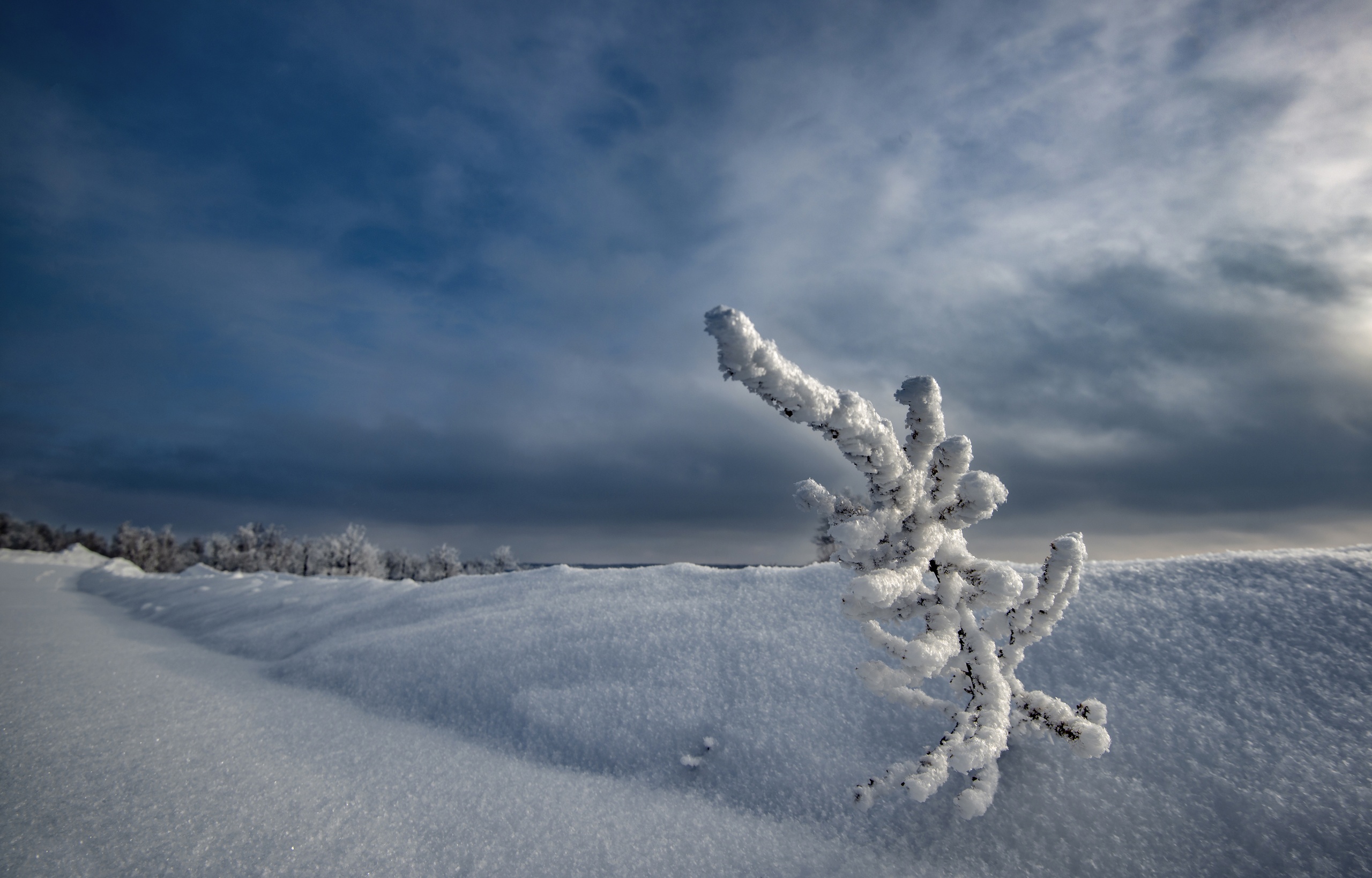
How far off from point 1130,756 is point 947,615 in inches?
39.6

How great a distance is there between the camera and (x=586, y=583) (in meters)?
4.02

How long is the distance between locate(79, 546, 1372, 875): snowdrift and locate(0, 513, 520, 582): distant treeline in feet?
107

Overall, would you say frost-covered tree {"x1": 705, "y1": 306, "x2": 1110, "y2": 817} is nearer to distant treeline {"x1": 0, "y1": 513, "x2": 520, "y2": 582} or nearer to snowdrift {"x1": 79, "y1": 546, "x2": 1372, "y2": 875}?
snowdrift {"x1": 79, "y1": 546, "x2": 1372, "y2": 875}

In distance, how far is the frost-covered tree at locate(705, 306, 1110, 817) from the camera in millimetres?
1115

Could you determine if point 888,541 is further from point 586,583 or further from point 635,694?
point 586,583

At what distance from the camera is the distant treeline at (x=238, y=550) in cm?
3288

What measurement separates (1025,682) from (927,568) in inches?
47.6

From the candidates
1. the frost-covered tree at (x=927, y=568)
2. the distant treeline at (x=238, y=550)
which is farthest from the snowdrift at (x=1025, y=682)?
the distant treeline at (x=238, y=550)

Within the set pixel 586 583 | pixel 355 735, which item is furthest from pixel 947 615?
pixel 586 583

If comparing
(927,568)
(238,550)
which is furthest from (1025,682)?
(238,550)

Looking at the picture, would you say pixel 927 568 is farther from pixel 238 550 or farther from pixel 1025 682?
pixel 238 550

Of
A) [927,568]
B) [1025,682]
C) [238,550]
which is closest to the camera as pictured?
[927,568]

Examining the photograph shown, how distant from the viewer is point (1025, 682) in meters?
2.14

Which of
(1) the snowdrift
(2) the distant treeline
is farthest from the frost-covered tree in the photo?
(2) the distant treeline
